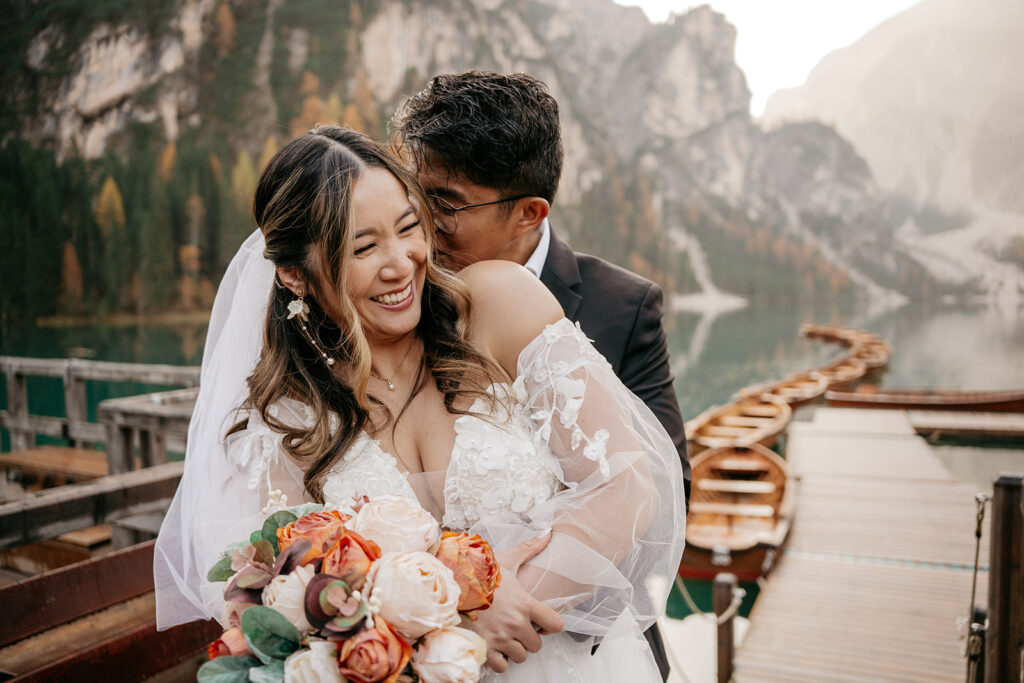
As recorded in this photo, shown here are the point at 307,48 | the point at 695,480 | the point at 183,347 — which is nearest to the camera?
the point at 695,480

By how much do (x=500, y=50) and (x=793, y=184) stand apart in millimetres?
41052

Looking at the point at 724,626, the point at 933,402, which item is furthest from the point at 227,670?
the point at 933,402

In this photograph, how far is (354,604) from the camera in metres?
0.88

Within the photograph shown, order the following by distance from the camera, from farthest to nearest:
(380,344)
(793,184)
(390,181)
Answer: (793,184), (380,344), (390,181)

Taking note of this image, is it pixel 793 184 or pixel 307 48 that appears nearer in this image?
pixel 307 48

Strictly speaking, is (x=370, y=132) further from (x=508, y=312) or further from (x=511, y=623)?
(x=511, y=623)

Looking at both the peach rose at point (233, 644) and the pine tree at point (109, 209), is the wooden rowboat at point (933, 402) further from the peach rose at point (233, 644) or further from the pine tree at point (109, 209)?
the peach rose at point (233, 644)

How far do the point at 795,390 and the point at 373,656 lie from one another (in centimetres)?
1458

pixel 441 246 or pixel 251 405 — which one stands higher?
pixel 441 246

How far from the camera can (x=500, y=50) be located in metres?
50.5

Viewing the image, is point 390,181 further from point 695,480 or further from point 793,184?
point 793,184

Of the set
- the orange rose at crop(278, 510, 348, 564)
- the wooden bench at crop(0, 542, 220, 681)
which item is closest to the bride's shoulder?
the orange rose at crop(278, 510, 348, 564)

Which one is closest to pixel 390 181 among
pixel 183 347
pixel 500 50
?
pixel 183 347

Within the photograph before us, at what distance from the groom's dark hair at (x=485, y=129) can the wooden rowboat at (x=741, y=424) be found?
6.67 meters
